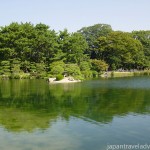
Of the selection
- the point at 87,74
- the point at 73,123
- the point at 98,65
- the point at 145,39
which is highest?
the point at 145,39

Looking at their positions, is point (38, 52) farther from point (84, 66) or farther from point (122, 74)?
point (122, 74)

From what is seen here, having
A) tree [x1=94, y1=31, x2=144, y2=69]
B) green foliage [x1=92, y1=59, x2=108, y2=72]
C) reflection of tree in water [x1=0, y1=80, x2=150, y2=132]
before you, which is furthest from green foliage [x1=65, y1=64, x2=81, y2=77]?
tree [x1=94, y1=31, x2=144, y2=69]

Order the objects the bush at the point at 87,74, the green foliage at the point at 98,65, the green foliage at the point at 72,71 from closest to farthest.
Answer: the green foliage at the point at 72,71 → the bush at the point at 87,74 → the green foliage at the point at 98,65

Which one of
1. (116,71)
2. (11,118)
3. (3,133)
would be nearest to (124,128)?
(3,133)

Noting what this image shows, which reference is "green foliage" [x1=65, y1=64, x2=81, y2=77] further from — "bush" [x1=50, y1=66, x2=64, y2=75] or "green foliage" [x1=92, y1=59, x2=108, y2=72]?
"green foliage" [x1=92, y1=59, x2=108, y2=72]

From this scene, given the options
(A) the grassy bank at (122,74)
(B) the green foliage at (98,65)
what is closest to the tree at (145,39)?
(A) the grassy bank at (122,74)

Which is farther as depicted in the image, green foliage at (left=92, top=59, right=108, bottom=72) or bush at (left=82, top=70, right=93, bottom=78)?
green foliage at (left=92, top=59, right=108, bottom=72)

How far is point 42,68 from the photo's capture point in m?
53.8

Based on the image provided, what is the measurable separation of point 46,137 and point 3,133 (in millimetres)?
2161

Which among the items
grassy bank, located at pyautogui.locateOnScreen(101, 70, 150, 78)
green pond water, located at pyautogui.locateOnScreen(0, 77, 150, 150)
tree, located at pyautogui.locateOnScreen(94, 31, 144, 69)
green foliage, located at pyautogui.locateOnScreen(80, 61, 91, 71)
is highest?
tree, located at pyautogui.locateOnScreen(94, 31, 144, 69)

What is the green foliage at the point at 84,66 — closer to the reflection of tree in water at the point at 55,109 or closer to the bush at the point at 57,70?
the bush at the point at 57,70

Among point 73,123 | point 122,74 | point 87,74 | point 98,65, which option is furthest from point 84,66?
point 73,123

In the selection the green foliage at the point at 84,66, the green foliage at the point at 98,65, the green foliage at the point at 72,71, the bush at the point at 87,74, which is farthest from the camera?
the green foliage at the point at 98,65

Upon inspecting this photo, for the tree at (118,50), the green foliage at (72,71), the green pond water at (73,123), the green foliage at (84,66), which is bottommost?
the green pond water at (73,123)
